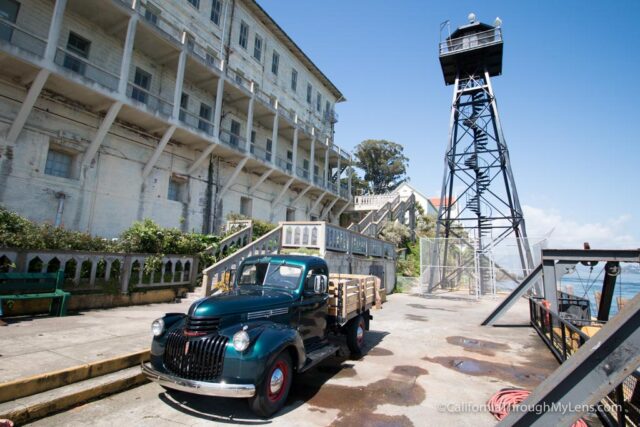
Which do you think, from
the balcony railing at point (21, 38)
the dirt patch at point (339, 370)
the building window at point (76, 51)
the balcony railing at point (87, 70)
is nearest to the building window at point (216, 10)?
the building window at point (76, 51)

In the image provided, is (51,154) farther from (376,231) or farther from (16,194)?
(376,231)

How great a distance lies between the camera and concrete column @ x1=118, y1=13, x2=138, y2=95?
1291 cm

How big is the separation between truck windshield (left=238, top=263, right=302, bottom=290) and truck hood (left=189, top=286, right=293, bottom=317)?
0.17 meters

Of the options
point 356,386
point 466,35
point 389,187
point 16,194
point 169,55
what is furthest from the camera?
point 389,187

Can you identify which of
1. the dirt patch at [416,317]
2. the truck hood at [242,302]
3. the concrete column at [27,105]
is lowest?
the dirt patch at [416,317]

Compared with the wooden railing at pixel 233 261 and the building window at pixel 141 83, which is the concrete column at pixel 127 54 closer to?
the building window at pixel 141 83

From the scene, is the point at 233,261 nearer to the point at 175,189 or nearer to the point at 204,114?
the point at 175,189

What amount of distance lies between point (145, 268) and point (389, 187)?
43955mm

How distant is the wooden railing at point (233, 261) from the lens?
1008 cm

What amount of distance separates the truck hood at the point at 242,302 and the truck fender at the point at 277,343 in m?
0.40

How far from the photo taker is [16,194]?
443 inches

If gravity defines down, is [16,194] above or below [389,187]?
below

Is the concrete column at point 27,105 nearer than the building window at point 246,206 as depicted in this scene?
Yes

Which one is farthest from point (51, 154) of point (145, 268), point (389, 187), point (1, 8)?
point (389, 187)
